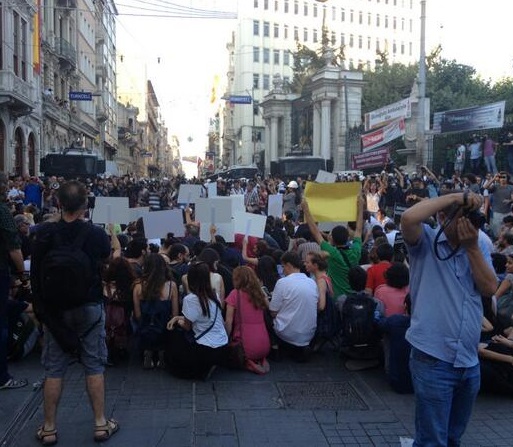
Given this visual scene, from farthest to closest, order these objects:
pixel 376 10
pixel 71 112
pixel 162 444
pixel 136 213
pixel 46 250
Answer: pixel 376 10 < pixel 71 112 < pixel 136 213 < pixel 162 444 < pixel 46 250

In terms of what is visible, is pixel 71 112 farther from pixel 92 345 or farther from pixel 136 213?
pixel 92 345

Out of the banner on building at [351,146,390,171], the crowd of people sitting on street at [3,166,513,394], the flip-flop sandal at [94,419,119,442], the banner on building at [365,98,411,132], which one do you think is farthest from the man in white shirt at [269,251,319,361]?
the banner on building at [365,98,411,132]

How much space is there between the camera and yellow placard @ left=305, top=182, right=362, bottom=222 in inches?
320

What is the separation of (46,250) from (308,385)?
2.98 meters

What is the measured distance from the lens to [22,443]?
455 cm

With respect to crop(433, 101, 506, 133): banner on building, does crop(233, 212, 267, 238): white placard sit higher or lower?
lower

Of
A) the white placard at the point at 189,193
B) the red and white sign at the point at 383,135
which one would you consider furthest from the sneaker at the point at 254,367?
the red and white sign at the point at 383,135

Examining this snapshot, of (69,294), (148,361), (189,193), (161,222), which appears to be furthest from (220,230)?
(69,294)

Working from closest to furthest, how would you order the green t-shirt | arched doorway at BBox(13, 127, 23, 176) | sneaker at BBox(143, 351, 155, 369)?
sneaker at BBox(143, 351, 155, 369), the green t-shirt, arched doorway at BBox(13, 127, 23, 176)

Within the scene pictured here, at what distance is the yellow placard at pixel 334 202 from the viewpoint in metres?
8.12

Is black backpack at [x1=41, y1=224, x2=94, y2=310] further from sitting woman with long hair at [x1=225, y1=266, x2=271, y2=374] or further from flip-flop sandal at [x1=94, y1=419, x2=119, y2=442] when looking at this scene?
sitting woman with long hair at [x1=225, y1=266, x2=271, y2=374]

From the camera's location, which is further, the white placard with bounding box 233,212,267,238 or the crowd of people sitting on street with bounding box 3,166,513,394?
the white placard with bounding box 233,212,267,238

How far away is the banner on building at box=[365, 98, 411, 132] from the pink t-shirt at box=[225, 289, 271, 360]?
20328mm

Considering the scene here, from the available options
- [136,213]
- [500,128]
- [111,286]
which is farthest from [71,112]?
[111,286]
